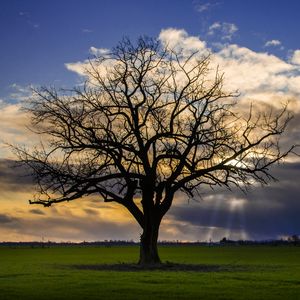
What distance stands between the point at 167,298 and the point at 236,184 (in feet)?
79.5

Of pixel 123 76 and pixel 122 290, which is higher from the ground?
pixel 123 76

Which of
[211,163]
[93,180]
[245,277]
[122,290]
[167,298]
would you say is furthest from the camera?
[211,163]

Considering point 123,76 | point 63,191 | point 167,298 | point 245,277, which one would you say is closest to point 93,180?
point 63,191

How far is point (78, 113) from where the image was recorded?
4253 centimetres

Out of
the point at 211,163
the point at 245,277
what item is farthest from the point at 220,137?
the point at 245,277

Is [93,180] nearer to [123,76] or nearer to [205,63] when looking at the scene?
[123,76]

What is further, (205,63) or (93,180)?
(205,63)

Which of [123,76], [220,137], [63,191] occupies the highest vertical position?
[123,76]

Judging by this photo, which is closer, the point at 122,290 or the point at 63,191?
the point at 122,290

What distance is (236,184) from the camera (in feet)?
145

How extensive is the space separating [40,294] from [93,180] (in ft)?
63.3

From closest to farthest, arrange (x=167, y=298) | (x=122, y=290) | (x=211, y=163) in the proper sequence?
(x=167, y=298) < (x=122, y=290) < (x=211, y=163)

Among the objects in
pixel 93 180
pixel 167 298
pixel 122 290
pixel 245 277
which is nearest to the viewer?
pixel 167 298

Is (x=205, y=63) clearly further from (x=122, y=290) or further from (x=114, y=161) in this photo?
(x=122, y=290)
